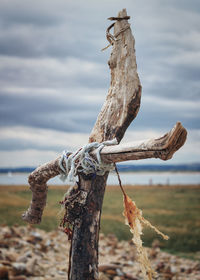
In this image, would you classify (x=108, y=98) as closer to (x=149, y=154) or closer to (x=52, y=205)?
(x=149, y=154)

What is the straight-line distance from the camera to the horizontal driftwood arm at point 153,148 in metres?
2.07

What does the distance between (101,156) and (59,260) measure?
4.80m

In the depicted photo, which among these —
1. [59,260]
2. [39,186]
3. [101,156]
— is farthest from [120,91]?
[59,260]

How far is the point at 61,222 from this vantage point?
3.03 metres

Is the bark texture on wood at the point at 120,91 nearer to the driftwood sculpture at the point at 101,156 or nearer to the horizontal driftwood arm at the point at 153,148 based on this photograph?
the driftwood sculpture at the point at 101,156

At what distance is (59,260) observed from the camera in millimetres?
6887

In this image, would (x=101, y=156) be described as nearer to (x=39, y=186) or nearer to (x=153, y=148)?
(x=153, y=148)

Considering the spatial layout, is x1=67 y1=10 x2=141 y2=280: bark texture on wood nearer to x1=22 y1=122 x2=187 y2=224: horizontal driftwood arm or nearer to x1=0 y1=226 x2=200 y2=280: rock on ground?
x1=22 y1=122 x2=187 y2=224: horizontal driftwood arm

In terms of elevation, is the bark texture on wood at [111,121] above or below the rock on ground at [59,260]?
above

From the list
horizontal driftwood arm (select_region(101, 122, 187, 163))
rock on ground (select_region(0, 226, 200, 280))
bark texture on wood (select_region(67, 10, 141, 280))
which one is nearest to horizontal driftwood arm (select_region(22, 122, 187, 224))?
horizontal driftwood arm (select_region(101, 122, 187, 163))

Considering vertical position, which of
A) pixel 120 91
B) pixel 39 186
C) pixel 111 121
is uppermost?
pixel 120 91

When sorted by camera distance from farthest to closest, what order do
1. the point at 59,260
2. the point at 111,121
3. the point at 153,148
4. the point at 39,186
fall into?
the point at 59,260
the point at 39,186
the point at 111,121
the point at 153,148

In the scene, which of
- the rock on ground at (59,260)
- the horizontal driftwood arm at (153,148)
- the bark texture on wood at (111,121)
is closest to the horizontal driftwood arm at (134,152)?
the horizontal driftwood arm at (153,148)

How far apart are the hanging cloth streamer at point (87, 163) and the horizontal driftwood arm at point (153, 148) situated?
6.2 inches
